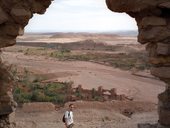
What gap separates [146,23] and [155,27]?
257mm

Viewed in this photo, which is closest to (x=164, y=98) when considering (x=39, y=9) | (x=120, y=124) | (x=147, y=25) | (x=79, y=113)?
(x=147, y=25)

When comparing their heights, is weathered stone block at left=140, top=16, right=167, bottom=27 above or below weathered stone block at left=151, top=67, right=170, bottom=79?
above

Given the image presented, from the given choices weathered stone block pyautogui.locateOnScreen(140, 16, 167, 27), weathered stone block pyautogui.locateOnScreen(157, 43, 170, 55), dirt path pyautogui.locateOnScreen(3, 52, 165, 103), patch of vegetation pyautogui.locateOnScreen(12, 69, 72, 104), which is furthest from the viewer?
dirt path pyautogui.locateOnScreen(3, 52, 165, 103)

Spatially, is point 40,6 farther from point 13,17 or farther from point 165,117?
point 165,117

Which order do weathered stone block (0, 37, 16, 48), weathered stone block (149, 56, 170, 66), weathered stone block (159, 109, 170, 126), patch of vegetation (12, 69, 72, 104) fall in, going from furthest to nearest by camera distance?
patch of vegetation (12, 69, 72, 104) → weathered stone block (0, 37, 16, 48) → weathered stone block (159, 109, 170, 126) → weathered stone block (149, 56, 170, 66)

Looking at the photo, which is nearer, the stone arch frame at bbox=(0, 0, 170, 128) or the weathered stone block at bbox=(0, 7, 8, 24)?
the stone arch frame at bbox=(0, 0, 170, 128)

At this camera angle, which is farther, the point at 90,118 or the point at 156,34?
the point at 90,118

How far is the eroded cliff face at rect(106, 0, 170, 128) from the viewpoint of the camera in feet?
36.5

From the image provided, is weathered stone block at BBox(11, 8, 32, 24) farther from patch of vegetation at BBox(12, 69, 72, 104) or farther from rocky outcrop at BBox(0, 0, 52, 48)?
patch of vegetation at BBox(12, 69, 72, 104)

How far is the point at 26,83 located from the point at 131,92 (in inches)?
306

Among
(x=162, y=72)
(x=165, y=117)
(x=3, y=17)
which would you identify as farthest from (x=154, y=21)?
(x=3, y=17)

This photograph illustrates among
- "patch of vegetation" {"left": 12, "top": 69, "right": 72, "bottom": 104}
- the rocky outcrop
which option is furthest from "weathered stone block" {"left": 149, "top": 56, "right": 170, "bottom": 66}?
"patch of vegetation" {"left": 12, "top": 69, "right": 72, "bottom": 104}

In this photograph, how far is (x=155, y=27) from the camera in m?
11.2

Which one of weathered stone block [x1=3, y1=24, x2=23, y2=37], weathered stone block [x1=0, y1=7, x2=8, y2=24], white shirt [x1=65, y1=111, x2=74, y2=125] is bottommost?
white shirt [x1=65, y1=111, x2=74, y2=125]
